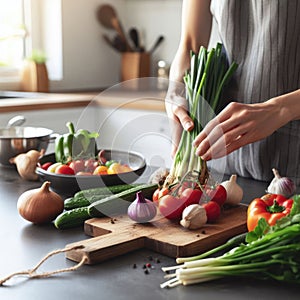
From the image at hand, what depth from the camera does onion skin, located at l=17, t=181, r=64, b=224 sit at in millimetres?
1332

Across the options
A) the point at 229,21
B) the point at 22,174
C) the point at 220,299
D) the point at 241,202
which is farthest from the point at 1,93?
the point at 220,299

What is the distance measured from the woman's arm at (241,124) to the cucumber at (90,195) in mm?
245

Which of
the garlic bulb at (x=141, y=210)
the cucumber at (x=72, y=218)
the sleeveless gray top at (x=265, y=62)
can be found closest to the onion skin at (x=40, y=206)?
the cucumber at (x=72, y=218)

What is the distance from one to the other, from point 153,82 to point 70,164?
224cm

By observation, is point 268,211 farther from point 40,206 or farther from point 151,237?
point 40,206

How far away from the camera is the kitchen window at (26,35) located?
3.69m

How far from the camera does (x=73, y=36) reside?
Result: 12.4 feet

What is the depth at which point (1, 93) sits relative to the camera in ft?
11.5

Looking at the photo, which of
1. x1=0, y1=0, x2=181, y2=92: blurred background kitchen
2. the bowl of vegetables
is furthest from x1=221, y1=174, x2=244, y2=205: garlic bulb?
x1=0, y1=0, x2=181, y2=92: blurred background kitchen

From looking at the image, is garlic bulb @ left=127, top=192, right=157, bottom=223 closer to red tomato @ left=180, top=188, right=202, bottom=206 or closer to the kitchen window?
red tomato @ left=180, top=188, right=202, bottom=206

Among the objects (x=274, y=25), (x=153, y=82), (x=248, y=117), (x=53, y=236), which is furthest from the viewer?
(x=153, y=82)

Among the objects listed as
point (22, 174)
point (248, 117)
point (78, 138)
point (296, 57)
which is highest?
point (296, 57)

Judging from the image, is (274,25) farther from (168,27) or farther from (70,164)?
(168,27)

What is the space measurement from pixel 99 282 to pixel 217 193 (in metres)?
0.46
